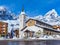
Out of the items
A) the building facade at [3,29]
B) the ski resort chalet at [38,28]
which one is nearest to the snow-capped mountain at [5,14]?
the building facade at [3,29]

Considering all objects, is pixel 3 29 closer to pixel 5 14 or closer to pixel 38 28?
pixel 5 14

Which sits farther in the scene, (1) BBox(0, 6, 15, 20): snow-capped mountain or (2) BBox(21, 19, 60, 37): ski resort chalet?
(2) BBox(21, 19, 60, 37): ski resort chalet

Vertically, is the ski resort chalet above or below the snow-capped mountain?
below

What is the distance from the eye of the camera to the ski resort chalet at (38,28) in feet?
41.4

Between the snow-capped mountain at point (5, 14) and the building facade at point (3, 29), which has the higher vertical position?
the snow-capped mountain at point (5, 14)

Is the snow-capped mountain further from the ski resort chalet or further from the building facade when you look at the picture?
the ski resort chalet

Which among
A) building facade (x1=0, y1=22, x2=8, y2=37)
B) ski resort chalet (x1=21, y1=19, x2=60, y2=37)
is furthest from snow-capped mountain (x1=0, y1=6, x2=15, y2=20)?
ski resort chalet (x1=21, y1=19, x2=60, y2=37)

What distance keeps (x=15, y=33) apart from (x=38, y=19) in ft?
5.14

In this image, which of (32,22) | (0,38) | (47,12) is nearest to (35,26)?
(32,22)

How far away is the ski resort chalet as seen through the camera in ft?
41.4

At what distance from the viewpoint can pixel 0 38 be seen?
12492 millimetres

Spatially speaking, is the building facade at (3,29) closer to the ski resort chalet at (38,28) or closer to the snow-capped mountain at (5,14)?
the snow-capped mountain at (5,14)

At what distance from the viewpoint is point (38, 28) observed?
12.8 metres

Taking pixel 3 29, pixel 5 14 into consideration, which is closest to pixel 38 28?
pixel 3 29
